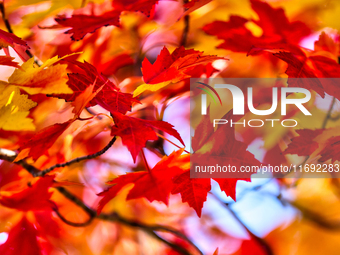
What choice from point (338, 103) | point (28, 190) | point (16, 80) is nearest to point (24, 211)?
point (28, 190)

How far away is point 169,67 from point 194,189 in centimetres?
15

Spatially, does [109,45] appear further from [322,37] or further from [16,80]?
[322,37]

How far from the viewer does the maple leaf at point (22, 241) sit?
36cm

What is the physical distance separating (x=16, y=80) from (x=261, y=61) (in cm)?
42

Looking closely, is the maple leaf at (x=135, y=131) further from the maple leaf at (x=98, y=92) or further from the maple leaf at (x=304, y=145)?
the maple leaf at (x=304, y=145)

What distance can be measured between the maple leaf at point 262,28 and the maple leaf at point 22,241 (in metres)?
0.45

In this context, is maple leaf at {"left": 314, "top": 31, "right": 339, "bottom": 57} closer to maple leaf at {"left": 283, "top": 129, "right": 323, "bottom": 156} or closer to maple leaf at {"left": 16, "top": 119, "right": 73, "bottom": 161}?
maple leaf at {"left": 283, "top": 129, "right": 323, "bottom": 156}

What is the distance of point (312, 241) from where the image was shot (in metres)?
0.46

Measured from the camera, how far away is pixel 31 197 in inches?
13.9

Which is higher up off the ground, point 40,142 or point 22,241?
point 40,142

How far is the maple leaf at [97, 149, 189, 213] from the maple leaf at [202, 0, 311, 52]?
217 millimetres

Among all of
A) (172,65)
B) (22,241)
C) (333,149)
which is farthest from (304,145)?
(22,241)

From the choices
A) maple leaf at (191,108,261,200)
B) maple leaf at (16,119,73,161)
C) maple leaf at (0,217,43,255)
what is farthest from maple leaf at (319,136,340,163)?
maple leaf at (0,217,43,255)

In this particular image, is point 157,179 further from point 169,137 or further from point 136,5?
point 136,5
